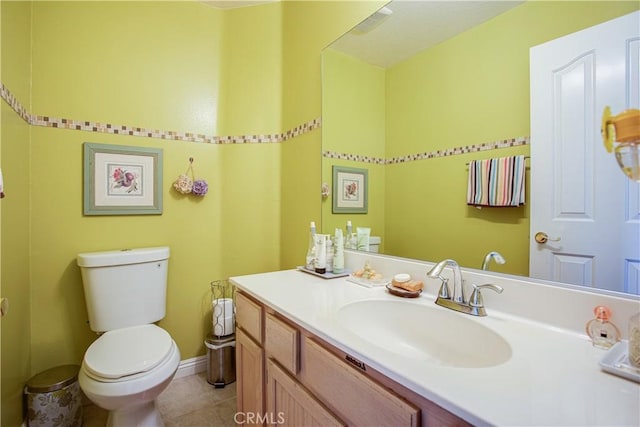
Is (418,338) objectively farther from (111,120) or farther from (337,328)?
(111,120)

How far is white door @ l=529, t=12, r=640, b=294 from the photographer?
683mm

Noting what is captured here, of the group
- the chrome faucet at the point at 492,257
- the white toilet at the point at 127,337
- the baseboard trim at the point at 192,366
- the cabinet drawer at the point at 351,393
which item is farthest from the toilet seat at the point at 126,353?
the chrome faucet at the point at 492,257

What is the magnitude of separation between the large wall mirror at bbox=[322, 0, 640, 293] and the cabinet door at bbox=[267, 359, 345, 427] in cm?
64

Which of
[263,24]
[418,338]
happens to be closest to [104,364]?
[418,338]

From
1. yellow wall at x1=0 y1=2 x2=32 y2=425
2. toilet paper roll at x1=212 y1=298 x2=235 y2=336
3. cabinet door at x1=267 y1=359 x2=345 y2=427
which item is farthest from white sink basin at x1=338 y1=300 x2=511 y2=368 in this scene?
yellow wall at x1=0 y1=2 x2=32 y2=425

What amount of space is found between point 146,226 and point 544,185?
6.48ft

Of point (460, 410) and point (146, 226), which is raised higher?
point (146, 226)

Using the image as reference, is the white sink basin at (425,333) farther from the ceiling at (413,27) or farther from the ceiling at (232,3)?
the ceiling at (232,3)

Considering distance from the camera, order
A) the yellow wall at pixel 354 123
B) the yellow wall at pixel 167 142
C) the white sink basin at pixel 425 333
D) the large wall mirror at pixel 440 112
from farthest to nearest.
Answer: the yellow wall at pixel 167 142 → the yellow wall at pixel 354 123 → the large wall mirror at pixel 440 112 → the white sink basin at pixel 425 333

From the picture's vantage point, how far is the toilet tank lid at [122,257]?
4.90 ft

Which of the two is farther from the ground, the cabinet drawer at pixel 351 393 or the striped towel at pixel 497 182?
the striped towel at pixel 497 182

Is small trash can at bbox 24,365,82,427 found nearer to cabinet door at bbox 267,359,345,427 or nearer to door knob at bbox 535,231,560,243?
cabinet door at bbox 267,359,345,427

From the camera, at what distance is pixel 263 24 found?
196 cm

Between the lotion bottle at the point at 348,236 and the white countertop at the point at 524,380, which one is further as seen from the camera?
the lotion bottle at the point at 348,236
